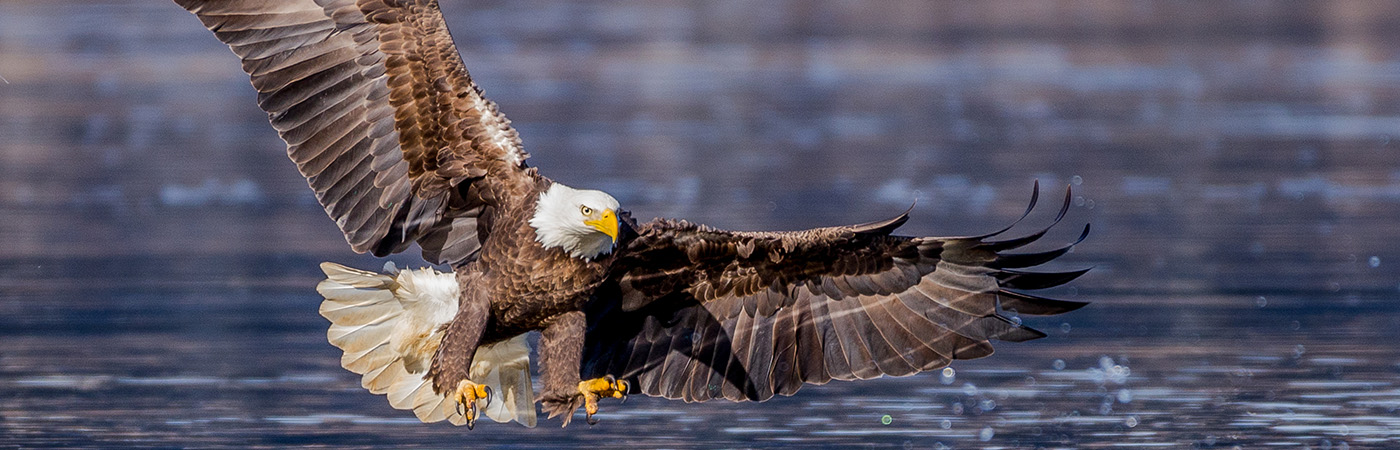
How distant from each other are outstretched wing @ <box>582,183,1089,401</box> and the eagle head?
26cm

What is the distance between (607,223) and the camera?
5.58m

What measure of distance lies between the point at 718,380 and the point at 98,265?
432 centimetres

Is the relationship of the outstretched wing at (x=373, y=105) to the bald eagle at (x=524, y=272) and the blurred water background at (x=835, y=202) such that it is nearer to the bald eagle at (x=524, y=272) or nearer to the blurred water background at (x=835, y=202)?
the bald eagle at (x=524, y=272)

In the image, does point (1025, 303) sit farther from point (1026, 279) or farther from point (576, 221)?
point (576, 221)

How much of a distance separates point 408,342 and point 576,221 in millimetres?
846

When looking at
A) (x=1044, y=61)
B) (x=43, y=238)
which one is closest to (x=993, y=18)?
(x=1044, y=61)

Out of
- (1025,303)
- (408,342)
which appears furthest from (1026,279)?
(408,342)

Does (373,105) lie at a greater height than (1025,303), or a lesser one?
greater

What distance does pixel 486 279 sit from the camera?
5949 millimetres

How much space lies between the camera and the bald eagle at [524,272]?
5848mm

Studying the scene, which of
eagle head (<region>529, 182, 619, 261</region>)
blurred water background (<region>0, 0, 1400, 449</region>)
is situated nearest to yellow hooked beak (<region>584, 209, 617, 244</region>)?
eagle head (<region>529, 182, 619, 261</region>)

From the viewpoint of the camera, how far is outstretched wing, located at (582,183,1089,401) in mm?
6105

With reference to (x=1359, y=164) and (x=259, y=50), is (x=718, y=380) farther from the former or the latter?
(x=1359, y=164)

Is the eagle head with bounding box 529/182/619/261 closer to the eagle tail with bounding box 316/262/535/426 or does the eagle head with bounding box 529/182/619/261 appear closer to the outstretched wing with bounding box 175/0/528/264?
the outstretched wing with bounding box 175/0/528/264
